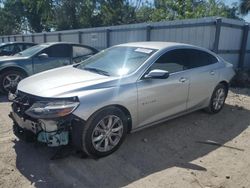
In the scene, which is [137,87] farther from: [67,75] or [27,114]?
[27,114]

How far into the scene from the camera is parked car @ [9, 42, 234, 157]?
3.47 metres

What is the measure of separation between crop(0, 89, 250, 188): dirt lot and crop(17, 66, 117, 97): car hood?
95 cm

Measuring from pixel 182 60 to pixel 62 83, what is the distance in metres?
2.31

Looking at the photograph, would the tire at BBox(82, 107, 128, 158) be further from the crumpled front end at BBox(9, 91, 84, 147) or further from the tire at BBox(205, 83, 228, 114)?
the tire at BBox(205, 83, 228, 114)

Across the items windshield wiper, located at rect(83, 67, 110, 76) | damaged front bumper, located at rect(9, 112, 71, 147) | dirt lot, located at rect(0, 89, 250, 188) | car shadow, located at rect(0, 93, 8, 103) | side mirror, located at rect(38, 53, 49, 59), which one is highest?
windshield wiper, located at rect(83, 67, 110, 76)

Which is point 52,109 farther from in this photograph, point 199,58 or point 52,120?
point 199,58

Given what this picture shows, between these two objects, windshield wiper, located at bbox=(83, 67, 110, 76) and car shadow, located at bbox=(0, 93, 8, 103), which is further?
car shadow, located at bbox=(0, 93, 8, 103)

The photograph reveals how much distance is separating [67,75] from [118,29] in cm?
920

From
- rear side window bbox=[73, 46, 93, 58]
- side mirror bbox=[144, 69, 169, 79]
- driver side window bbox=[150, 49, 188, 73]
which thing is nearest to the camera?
side mirror bbox=[144, 69, 169, 79]

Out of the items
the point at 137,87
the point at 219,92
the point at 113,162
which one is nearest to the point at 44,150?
the point at 113,162

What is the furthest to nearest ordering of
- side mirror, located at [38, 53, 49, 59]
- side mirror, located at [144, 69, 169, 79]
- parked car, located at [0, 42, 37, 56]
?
parked car, located at [0, 42, 37, 56] → side mirror, located at [38, 53, 49, 59] → side mirror, located at [144, 69, 169, 79]

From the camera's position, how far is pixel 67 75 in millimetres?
4293

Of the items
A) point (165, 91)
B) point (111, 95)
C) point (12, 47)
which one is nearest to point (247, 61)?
point (165, 91)

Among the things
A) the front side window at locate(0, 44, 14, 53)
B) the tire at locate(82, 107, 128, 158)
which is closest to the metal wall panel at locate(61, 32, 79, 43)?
the front side window at locate(0, 44, 14, 53)
